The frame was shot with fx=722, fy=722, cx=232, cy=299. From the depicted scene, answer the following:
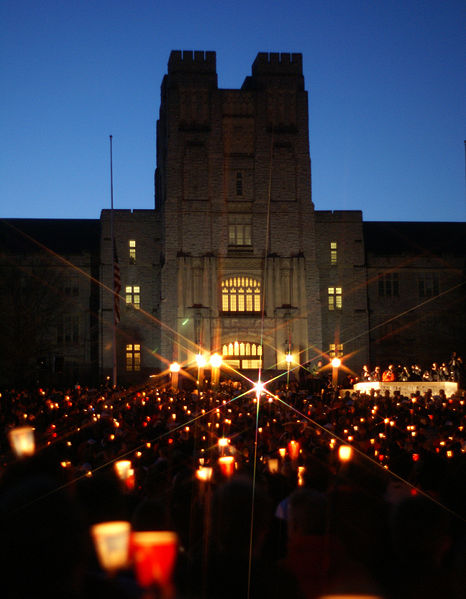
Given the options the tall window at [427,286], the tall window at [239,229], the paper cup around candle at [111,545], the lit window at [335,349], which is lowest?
the paper cup around candle at [111,545]

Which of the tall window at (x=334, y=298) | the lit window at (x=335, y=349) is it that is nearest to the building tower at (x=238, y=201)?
the lit window at (x=335, y=349)

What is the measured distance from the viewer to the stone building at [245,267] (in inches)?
1781

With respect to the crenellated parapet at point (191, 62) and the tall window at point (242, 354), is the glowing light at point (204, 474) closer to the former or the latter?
the tall window at point (242, 354)

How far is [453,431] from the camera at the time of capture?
13.6 m

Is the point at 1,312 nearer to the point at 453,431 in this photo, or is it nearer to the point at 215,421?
the point at 215,421

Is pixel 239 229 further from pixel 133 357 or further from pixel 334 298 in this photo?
pixel 133 357

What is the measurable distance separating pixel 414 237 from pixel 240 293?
653 inches

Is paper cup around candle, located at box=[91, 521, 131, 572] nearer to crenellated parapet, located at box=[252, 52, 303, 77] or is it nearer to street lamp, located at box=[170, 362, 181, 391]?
street lamp, located at box=[170, 362, 181, 391]

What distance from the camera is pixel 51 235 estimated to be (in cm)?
5331

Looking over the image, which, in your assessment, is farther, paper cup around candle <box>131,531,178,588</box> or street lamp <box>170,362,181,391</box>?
street lamp <box>170,362,181,391</box>

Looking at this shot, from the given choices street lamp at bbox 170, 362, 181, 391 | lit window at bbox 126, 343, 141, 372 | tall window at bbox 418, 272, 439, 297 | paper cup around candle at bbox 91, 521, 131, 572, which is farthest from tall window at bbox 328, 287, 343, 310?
paper cup around candle at bbox 91, 521, 131, 572

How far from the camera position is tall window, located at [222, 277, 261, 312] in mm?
45938

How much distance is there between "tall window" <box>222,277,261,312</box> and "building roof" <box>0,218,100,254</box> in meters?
11.1

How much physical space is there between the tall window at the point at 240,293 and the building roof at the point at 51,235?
11103 millimetres
